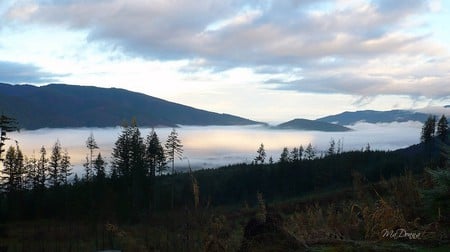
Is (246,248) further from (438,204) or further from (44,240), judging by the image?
(44,240)

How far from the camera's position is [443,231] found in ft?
21.1

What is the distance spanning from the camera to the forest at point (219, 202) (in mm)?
6195

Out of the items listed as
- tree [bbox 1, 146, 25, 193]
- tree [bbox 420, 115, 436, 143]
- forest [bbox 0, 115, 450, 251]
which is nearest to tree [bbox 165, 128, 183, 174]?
forest [bbox 0, 115, 450, 251]

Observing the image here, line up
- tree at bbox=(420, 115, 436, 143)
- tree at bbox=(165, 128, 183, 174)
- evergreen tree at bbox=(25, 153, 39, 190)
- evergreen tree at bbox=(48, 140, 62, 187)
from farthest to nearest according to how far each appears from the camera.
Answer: tree at bbox=(420, 115, 436, 143), tree at bbox=(165, 128, 183, 174), evergreen tree at bbox=(48, 140, 62, 187), evergreen tree at bbox=(25, 153, 39, 190)

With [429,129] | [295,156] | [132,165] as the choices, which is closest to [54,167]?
[132,165]

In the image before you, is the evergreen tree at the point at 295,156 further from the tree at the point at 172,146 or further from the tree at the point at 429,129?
the tree at the point at 172,146

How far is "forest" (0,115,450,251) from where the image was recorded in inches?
244

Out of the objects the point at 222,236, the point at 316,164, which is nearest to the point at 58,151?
the point at 316,164
